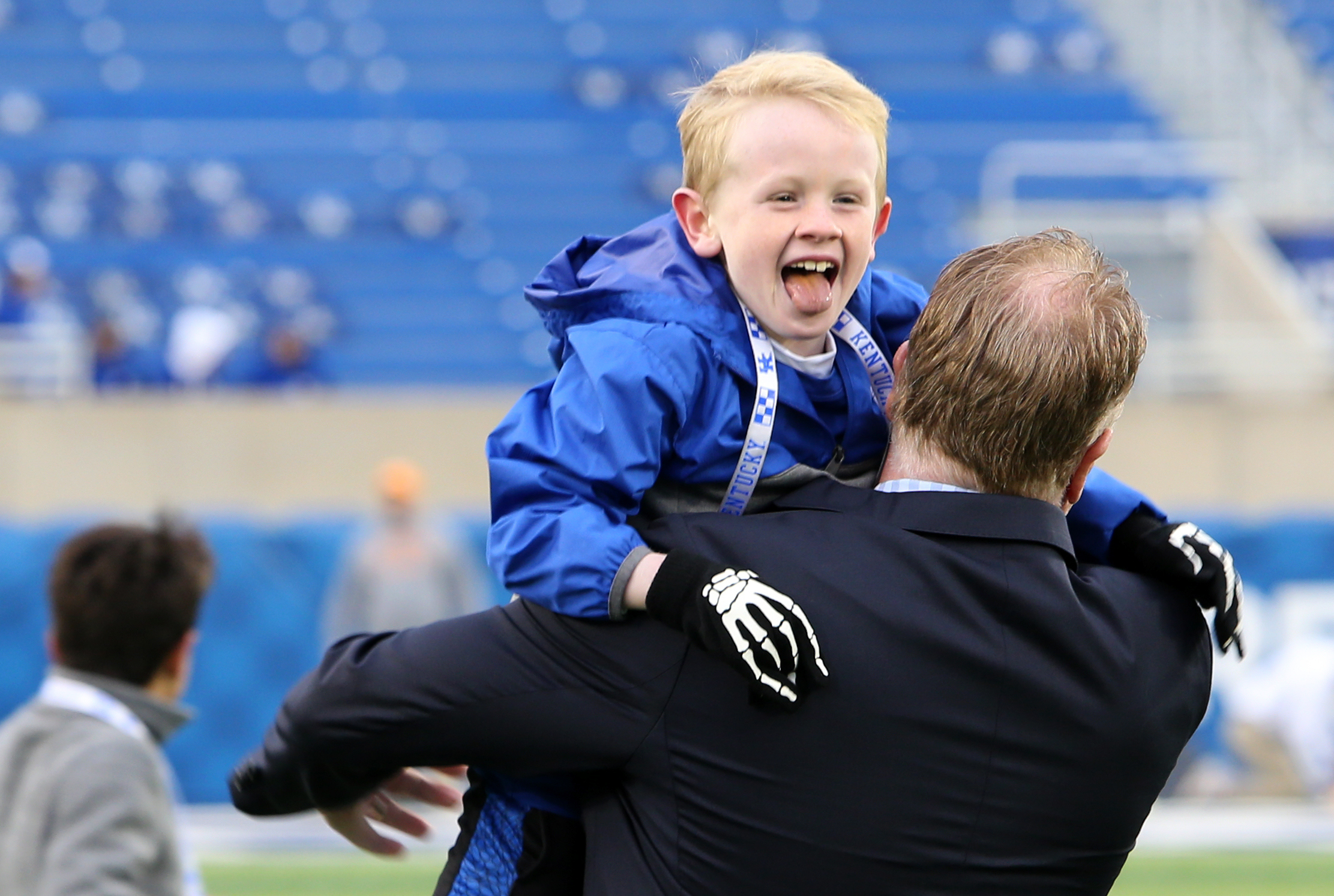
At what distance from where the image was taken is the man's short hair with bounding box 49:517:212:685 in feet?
9.45

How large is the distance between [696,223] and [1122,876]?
16.9ft

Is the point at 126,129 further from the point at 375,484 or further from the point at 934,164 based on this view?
the point at 934,164

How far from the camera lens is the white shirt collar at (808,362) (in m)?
1.93

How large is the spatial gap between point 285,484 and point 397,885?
4.49 m

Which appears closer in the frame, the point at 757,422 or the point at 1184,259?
the point at 757,422

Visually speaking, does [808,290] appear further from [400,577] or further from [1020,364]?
[400,577]

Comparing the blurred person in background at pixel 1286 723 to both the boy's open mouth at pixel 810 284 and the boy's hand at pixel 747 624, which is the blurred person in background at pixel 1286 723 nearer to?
the boy's open mouth at pixel 810 284

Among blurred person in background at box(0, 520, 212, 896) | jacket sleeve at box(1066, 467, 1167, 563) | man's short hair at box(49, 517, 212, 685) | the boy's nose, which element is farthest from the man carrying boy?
man's short hair at box(49, 517, 212, 685)

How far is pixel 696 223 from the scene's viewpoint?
2.05m

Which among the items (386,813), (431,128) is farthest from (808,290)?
(431,128)

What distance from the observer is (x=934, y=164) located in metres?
13.3

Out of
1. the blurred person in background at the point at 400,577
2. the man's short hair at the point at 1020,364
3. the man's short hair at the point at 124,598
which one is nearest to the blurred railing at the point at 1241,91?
the blurred person in background at the point at 400,577

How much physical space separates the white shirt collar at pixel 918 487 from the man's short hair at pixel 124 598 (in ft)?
5.54

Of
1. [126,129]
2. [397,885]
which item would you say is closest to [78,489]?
[126,129]
